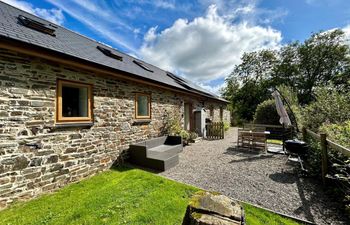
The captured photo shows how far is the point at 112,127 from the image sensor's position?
5.67 meters

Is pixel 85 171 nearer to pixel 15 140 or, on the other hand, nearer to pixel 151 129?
pixel 15 140

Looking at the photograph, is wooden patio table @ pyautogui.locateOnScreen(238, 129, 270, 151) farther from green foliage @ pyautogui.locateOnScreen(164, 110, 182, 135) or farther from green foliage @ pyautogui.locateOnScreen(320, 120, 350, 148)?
green foliage @ pyautogui.locateOnScreen(164, 110, 182, 135)

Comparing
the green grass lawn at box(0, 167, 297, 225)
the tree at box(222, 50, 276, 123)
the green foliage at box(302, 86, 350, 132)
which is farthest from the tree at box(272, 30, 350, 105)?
the green grass lawn at box(0, 167, 297, 225)

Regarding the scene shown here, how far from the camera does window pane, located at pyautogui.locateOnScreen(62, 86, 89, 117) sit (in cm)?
445

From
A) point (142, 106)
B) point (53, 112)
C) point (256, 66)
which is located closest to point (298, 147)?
point (142, 106)

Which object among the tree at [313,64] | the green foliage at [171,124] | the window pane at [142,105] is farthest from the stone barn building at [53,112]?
the tree at [313,64]

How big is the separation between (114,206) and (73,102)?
10.4 feet

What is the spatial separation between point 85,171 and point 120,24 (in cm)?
712

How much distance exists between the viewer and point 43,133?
384 cm

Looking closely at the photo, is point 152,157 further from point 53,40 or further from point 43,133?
point 53,40

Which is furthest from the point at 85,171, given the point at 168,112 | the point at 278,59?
the point at 278,59

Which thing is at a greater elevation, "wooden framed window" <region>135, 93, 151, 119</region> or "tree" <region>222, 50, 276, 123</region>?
"tree" <region>222, 50, 276, 123</region>

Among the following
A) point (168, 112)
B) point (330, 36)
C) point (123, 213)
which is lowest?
point (123, 213)

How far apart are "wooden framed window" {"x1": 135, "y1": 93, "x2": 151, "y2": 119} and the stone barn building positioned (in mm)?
206
